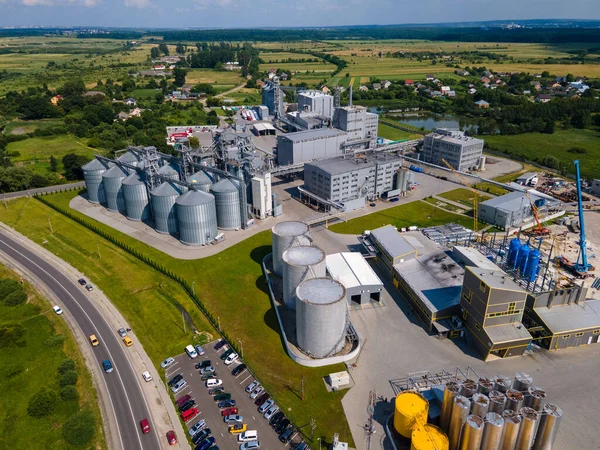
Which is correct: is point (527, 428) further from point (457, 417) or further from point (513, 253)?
point (513, 253)

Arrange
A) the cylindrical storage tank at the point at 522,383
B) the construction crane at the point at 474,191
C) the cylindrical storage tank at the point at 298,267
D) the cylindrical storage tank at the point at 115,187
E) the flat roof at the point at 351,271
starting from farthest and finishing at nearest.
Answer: the cylindrical storage tank at the point at 115,187
the construction crane at the point at 474,191
the flat roof at the point at 351,271
the cylindrical storage tank at the point at 298,267
the cylindrical storage tank at the point at 522,383

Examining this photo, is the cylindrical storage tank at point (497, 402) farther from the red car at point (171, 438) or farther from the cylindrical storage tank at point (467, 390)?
the red car at point (171, 438)

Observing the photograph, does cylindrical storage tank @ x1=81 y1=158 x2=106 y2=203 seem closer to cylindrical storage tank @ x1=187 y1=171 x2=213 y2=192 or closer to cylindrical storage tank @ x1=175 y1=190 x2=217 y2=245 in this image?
cylindrical storage tank @ x1=187 y1=171 x2=213 y2=192

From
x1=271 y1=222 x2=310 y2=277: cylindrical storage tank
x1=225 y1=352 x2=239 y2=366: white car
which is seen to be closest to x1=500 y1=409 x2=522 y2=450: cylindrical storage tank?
x1=225 y1=352 x2=239 y2=366: white car

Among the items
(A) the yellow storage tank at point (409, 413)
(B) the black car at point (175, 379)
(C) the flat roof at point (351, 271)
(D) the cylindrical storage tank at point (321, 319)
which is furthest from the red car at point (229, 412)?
(C) the flat roof at point (351, 271)

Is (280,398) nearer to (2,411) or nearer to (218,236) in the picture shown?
(2,411)

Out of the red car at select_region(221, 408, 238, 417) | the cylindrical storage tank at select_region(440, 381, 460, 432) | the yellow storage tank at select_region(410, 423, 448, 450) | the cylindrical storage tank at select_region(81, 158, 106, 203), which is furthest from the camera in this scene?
the cylindrical storage tank at select_region(81, 158, 106, 203)
